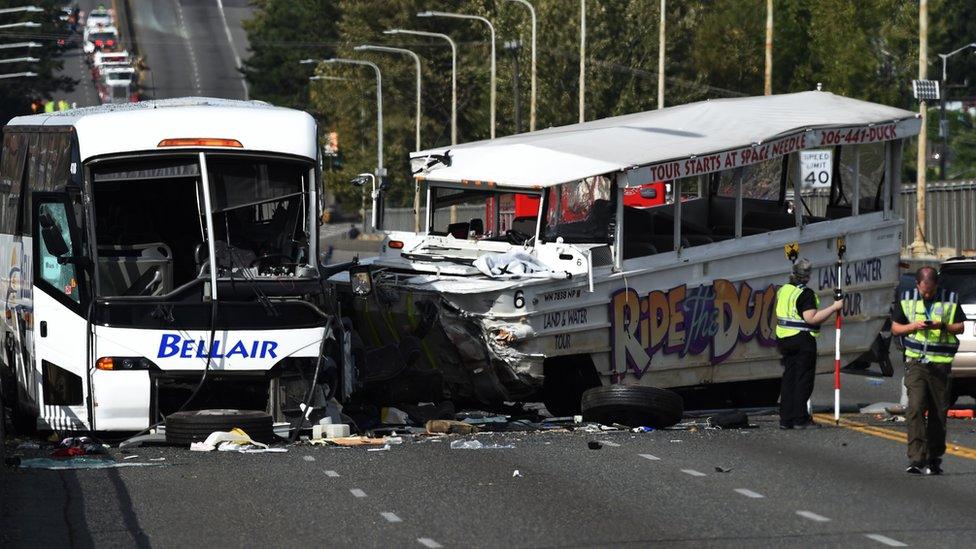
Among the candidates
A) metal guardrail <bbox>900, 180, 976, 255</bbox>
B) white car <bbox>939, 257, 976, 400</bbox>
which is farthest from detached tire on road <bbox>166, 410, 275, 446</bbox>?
metal guardrail <bbox>900, 180, 976, 255</bbox>

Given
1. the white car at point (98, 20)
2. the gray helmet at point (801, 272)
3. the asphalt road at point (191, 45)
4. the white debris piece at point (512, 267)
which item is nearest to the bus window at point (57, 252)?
the white debris piece at point (512, 267)

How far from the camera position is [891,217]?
2181cm

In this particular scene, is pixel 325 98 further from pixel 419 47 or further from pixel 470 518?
pixel 470 518

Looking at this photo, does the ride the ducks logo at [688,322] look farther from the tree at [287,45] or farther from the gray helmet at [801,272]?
the tree at [287,45]

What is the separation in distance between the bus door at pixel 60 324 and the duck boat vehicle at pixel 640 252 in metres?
3.17

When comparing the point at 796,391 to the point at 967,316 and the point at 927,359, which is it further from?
the point at 927,359

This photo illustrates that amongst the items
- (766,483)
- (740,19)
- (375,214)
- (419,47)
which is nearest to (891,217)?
(375,214)

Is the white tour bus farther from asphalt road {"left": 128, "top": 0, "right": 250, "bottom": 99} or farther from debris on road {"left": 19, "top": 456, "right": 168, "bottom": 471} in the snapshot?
asphalt road {"left": 128, "top": 0, "right": 250, "bottom": 99}

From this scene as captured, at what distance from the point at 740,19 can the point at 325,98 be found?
92.3 feet

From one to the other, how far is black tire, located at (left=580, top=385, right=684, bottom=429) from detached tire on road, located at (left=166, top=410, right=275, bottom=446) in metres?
3.26

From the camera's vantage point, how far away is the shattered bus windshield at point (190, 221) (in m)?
17.0

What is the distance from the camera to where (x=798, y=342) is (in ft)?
59.5

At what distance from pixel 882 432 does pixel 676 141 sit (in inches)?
167

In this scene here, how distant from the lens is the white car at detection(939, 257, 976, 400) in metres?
19.2
